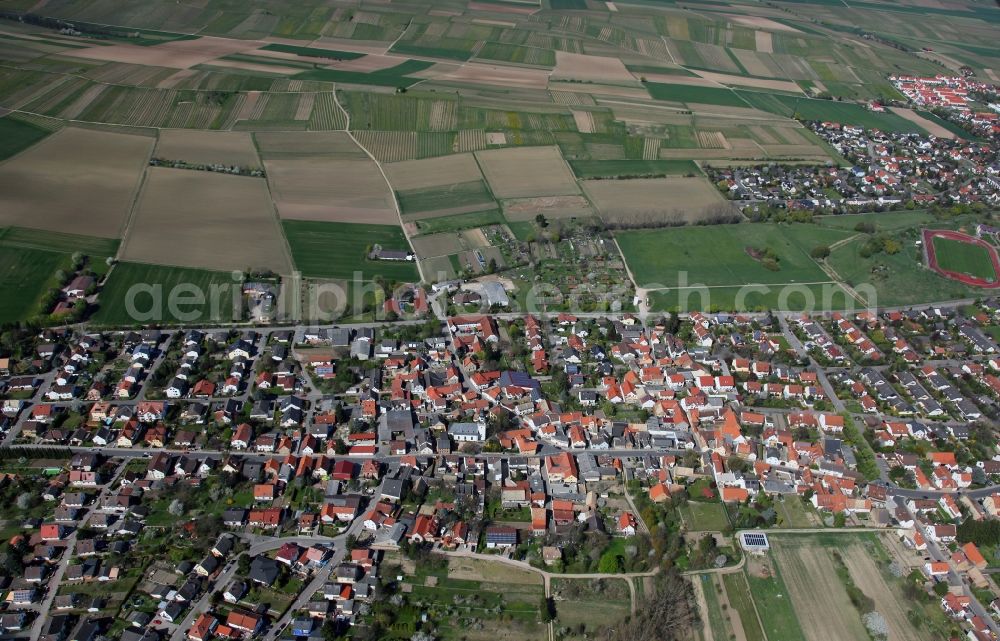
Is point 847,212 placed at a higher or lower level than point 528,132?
lower

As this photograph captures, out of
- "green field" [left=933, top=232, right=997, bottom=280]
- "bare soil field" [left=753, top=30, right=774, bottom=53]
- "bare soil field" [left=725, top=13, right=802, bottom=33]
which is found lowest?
"green field" [left=933, top=232, right=997, bottom=280]

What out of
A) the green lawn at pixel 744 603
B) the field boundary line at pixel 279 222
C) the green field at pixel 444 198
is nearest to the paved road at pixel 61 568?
the field boundary line at pixel 279 222

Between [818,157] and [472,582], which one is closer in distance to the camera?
[472,582]

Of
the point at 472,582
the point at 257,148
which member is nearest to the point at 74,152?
the point at 257,148

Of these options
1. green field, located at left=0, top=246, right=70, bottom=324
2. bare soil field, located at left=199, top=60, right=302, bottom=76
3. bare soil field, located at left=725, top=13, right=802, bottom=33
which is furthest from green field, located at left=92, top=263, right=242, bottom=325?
bare soil field, located at left=725, top=13, right=802, bottom=33

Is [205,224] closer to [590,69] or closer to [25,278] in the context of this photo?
[25,278]

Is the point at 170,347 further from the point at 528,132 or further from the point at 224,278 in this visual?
the point at 528,132

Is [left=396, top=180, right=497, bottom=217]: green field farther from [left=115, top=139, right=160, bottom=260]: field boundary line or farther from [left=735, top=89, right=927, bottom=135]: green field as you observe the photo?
[left=735, top=89, right=927, bottom=135]: green field
